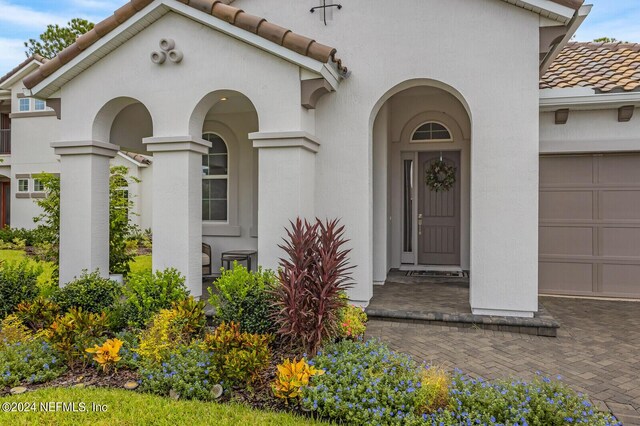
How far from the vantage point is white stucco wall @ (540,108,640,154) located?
7.62m

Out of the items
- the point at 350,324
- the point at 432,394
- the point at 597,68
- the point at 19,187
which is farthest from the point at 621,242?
the point at 19,187

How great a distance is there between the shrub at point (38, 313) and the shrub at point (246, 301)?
2.30 m

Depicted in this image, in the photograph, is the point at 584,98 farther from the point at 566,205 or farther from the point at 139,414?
the point at 139,414

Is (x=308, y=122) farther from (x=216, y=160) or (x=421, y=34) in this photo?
(x=216, y=160)

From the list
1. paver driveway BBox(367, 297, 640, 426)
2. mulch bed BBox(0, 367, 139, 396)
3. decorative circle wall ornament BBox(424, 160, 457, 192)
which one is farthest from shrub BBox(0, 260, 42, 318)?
decorative circle wall ornament BBox(424, 160, 457, 192)

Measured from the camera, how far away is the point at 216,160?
386 inches

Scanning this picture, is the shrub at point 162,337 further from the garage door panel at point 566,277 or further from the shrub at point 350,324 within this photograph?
the garage door panel at point 566,277

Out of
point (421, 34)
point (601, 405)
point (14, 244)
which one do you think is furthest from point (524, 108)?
point (14, 244)

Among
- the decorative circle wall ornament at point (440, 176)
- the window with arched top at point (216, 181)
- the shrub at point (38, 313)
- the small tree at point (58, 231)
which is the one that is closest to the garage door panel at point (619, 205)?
the decorative circle wall ornament at point (440, 176)

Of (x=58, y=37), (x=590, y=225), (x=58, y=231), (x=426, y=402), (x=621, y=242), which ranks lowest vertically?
(x=426, y=402)

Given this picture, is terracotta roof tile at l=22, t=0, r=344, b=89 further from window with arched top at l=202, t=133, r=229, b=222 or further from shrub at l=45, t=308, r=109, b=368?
shrub at l=45, t=308, r=109, b=368

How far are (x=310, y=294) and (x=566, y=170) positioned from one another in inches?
242

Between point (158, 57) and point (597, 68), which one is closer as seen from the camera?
point (158, 57)

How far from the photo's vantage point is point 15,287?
21.7 ft
